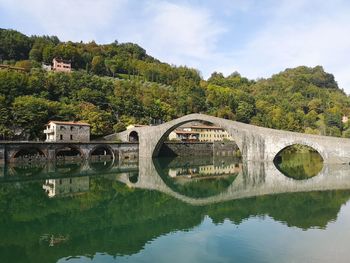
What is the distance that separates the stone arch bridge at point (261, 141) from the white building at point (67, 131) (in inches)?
303

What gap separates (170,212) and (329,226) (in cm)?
704

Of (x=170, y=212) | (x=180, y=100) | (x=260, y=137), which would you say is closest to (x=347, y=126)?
(x=180, y=100)

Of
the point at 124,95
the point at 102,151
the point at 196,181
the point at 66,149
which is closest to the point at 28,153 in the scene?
the point at 66,149

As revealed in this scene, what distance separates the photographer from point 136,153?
5038 centimetres

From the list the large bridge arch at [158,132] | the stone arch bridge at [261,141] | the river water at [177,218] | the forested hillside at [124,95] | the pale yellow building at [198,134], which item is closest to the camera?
the river water at [177,218]

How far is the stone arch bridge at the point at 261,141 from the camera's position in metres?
33.2

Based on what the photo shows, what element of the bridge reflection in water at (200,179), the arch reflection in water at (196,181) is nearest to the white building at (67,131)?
the bridge reflection in water at (200,179)

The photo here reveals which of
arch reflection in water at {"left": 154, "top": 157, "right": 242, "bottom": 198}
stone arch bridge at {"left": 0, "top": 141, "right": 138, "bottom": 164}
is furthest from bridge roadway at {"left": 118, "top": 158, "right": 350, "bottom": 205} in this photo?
stone arch bridge at {"left": 0, "top": 141, "right": 138, "bottom": 164}

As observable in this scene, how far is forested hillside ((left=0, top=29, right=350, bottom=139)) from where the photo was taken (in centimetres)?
5119

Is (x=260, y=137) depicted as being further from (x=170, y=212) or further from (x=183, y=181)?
(x=170, y=212)

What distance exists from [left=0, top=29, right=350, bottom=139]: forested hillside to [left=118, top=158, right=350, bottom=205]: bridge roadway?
21.7 m

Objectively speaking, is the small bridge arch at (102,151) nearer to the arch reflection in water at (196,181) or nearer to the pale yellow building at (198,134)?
the arch reflection in water at (196,181)

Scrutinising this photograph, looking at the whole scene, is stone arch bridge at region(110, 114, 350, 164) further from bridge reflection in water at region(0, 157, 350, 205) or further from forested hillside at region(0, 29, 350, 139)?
forested hillside at region(0, 29, 350, 139)

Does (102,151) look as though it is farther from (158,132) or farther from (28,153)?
(28,153)
